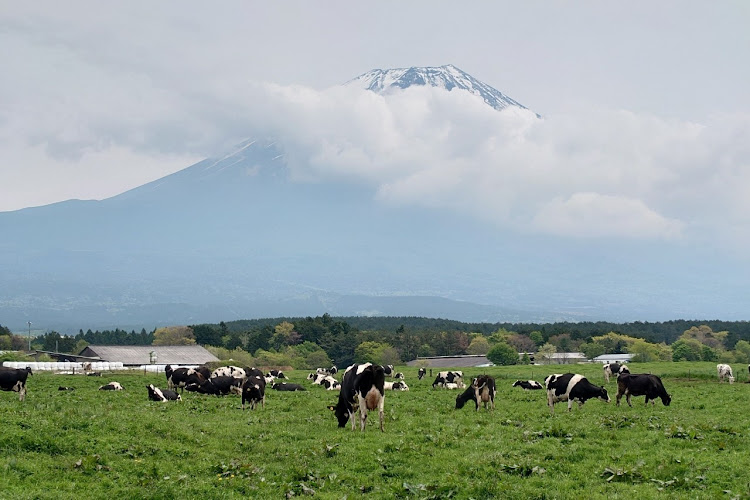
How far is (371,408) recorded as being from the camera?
2262 cm

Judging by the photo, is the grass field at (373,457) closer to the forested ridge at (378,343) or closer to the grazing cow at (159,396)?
the grazing cow at (159,396)

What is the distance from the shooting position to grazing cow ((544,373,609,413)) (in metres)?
28.5

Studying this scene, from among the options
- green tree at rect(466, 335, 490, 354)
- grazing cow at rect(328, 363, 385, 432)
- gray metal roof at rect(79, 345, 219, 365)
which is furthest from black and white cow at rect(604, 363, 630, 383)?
green tree at rect(466, 335, 490, 354)

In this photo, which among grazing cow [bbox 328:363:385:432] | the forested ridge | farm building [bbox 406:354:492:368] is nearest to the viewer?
grazing cow [bbox 328:363:385:432]

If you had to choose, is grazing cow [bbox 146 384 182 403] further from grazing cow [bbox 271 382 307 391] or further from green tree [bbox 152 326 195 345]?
green tree [bbox 152 326 195 345]

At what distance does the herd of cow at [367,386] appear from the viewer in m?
22.7

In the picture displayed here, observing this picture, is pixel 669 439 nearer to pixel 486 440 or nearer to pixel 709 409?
pixel 486 440

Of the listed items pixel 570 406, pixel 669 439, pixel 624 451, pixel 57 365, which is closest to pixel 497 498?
pixel 624 451

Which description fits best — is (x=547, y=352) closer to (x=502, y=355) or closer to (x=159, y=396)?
(x=502, y=355)

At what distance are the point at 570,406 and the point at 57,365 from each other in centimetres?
5604

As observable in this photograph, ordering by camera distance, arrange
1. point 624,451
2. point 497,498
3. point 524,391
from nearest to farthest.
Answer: point 497,498 < point 624,451 < point 524,391

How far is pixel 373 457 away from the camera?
17.5 m

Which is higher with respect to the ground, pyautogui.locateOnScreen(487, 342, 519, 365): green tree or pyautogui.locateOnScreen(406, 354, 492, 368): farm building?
pyautogui.locateOnScreen(487, 342, 519, 365): green tree

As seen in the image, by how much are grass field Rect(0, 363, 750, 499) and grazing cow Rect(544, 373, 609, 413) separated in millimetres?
3002
